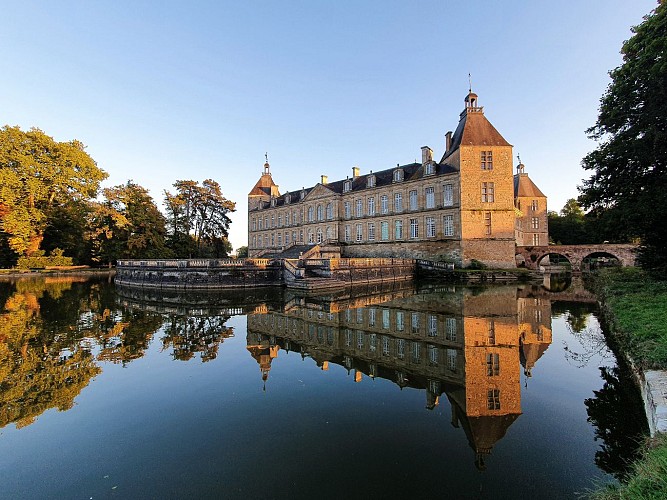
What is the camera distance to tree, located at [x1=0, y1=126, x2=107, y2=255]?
32031mm

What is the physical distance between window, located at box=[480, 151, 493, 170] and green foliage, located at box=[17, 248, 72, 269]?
4657 centimetres

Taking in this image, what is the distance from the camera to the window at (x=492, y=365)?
595cm

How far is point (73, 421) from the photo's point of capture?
448cm

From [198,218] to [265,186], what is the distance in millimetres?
12170

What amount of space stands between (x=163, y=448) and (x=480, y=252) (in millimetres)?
29455

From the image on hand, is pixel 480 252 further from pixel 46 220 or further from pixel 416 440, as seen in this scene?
pixel 46 220


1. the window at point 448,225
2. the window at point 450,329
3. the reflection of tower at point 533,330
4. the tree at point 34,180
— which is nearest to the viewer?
the reflection of tower at point 533,330

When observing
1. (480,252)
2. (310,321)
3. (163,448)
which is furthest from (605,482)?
(480,252)

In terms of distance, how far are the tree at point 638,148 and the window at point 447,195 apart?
14.6 meters

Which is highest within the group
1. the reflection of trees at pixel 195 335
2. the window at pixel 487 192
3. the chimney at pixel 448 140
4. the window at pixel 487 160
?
the chimney at pixel 448 140

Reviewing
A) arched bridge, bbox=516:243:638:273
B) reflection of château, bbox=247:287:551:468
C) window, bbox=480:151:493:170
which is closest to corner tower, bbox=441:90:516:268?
window, bbox=480:151:493:170

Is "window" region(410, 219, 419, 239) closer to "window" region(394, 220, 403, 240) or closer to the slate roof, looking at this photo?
"window" region(394, 220, 403, 240)

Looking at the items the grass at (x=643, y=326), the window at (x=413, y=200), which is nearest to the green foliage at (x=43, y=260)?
the window at (x=413, y=200)

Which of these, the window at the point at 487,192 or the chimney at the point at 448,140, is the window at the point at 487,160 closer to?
the window at the point at 487,192
